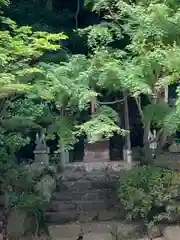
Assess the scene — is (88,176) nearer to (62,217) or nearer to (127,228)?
(62,217)

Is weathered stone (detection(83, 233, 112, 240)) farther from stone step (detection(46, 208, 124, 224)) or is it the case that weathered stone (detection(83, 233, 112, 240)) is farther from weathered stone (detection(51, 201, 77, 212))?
weathered stone (detection(51, 201, 77, 212))

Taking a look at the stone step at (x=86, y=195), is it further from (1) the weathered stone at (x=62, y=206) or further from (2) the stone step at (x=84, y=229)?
(2) the stone step at (x=84, y=229)

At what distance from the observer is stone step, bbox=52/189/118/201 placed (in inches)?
302

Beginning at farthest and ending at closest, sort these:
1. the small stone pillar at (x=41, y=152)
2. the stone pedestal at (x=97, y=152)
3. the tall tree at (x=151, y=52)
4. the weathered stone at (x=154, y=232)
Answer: the stone pedestal at (x=97, y=152) → the small stone pillar at (x=41, y=152) → the weathered stone at (x=154, y=232) → the tall tree at (x=151, y=52)

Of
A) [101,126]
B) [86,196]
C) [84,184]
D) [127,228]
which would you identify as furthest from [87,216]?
[101,126]

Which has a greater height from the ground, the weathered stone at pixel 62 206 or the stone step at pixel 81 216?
the weathered stone at pixel 62 206

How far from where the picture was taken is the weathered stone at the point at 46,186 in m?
7.12

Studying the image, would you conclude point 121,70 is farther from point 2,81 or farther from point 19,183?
point 19,183

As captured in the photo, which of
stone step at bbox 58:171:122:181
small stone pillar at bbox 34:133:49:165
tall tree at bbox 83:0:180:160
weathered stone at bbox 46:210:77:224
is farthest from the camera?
small stone pillar at bbox 34:133:49:165

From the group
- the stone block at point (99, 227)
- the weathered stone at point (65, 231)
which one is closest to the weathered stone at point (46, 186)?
the weathered stone at point (65, 231)

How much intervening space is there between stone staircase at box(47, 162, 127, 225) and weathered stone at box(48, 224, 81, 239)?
0.26 meters

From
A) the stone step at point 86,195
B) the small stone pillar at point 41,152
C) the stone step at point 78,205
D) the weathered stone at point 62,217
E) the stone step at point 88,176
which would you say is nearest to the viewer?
the weathered stone at point 62,217

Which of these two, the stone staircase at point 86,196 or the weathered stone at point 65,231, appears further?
the stone staircase at point 86,196

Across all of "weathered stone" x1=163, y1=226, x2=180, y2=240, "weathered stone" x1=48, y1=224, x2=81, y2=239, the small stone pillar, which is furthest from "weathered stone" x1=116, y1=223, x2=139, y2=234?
the small stone pillar
